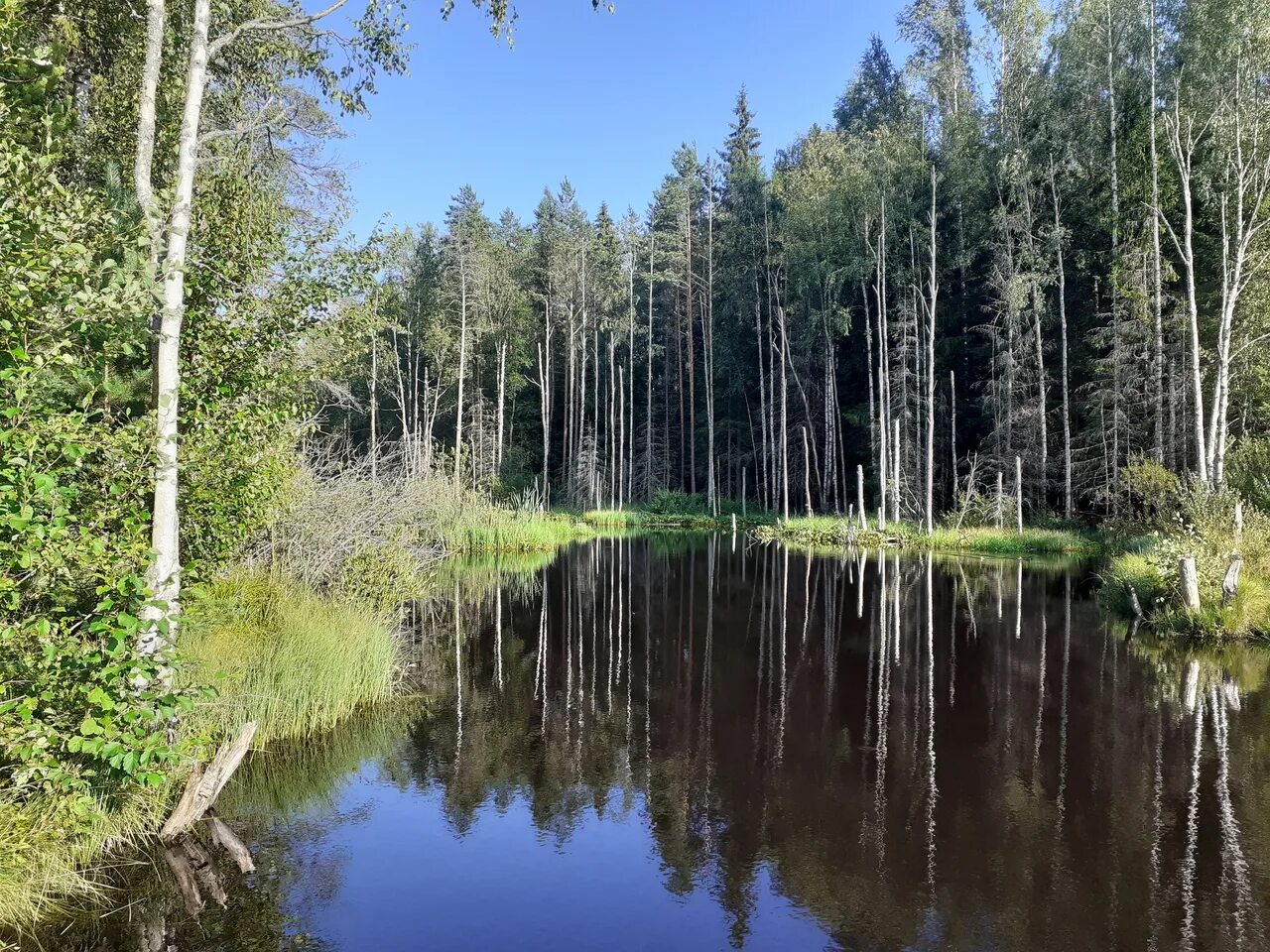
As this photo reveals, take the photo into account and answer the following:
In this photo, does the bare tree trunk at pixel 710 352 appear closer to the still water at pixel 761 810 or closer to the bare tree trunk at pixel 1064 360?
the bare tree trunk at pixel 1064 360

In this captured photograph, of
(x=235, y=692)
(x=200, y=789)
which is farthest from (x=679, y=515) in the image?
(x=200, y=789)

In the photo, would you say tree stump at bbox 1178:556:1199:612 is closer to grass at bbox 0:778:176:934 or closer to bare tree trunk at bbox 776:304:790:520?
grass at bbox 0:778:176:934

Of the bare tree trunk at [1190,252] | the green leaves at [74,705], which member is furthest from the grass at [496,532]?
the bare tree trunk at [1190,252]

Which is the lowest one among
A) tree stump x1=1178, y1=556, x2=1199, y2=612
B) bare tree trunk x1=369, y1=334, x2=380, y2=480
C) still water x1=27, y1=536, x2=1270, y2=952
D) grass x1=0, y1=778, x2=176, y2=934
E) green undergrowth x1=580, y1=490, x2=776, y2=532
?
still water x1=27, y1=536, x2=1270, y2=952

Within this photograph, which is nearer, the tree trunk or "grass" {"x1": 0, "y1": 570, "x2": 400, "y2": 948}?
"grass" {"x1": 0, "y1": 570, "x2": 400, "y2": 948}

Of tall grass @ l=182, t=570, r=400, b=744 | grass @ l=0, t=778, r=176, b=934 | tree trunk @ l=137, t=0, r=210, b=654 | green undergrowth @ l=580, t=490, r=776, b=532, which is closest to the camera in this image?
grass @ l=0, t=778, r=176, b=934

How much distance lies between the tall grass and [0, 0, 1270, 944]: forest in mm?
43

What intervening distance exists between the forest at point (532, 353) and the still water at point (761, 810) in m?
0.87

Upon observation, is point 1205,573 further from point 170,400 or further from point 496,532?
Result: point 496,532

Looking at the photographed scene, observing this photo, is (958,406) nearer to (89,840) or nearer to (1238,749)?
(1238,749)

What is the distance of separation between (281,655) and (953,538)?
63.3 ft

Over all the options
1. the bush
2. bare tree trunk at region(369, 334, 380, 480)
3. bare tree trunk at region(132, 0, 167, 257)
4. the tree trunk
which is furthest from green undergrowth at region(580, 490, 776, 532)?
the tree trunk

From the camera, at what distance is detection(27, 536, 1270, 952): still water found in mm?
4410

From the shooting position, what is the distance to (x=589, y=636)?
1239 centimetres
